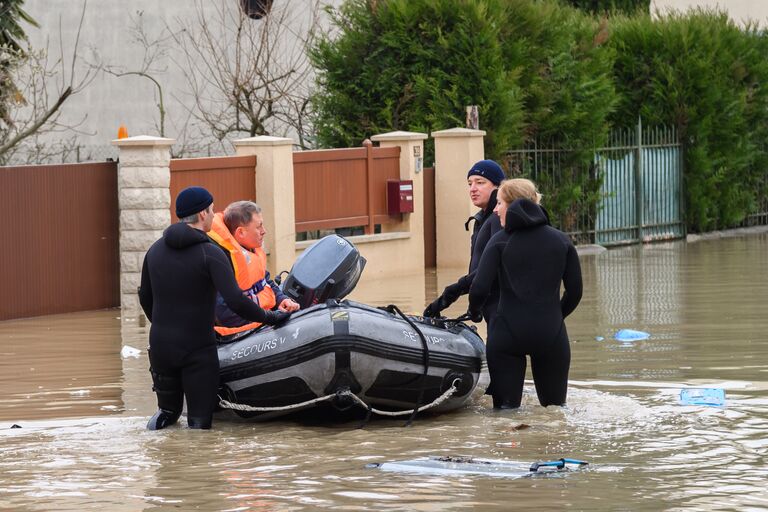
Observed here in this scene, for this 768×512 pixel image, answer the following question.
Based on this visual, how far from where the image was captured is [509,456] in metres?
8.31

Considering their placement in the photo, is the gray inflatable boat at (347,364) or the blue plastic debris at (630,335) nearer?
the gray inflatable boat at (347,364)

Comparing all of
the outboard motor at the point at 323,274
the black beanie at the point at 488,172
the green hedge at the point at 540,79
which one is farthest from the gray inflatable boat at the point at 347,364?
the green hedge at the point at 540,79

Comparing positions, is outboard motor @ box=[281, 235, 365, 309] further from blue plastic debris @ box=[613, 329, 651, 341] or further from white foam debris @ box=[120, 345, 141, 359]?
blue plastic debris @ box=[613, 329, 651, 341]

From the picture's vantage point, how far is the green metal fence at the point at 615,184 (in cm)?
2361

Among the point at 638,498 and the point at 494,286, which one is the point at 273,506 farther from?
the point at 494,286

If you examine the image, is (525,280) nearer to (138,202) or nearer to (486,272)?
(486,272)

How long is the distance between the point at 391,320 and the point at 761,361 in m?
3.83

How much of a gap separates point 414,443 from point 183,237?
6.00 feet

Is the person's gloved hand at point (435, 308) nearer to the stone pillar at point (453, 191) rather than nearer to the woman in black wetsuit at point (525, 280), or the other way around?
the woman in black wetsuit at point (525, 280)

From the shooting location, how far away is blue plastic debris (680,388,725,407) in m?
9.97

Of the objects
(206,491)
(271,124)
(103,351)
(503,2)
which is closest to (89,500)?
(206,491)

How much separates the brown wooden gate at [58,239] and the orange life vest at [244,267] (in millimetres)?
6627

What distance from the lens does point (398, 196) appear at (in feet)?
68.0

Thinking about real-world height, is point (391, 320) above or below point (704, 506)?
above
